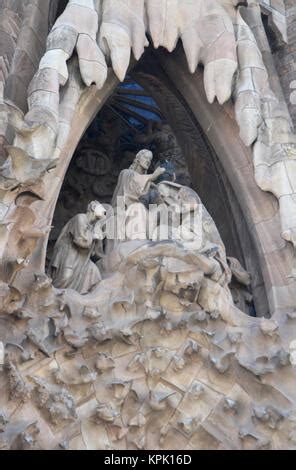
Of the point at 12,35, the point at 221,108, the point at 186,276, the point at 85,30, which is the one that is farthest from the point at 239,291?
the point at 12,35

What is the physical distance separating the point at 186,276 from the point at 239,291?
0.89 m

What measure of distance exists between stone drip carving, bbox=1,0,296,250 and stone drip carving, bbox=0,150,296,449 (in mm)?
839

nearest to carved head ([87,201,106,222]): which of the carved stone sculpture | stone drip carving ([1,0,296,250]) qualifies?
the carved stone sculpture

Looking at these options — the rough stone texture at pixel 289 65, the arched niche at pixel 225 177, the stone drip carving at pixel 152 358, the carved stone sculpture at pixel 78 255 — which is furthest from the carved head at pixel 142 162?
the rough stone texture at pixel 289 65

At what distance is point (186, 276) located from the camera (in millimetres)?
7367

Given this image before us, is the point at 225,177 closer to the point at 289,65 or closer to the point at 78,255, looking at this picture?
the point at 78,255

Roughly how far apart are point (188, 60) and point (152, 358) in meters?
2.61

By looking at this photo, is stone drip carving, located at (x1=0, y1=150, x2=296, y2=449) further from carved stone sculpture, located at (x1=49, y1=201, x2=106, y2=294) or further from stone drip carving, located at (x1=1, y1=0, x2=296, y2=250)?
stone drip carving, located at (x1=1, y1=0, x2=296, y2=250)

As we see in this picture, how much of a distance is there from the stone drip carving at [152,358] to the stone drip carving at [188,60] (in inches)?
33.0

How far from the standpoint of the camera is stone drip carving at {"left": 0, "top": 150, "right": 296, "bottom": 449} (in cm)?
680

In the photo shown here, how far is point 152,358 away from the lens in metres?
7.25

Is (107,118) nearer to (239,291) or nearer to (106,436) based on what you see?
(239,291)

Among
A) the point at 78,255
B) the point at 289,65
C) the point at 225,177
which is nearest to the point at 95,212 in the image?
the point at 78,255

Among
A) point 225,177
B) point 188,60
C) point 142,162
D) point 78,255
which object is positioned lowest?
point 78,255
